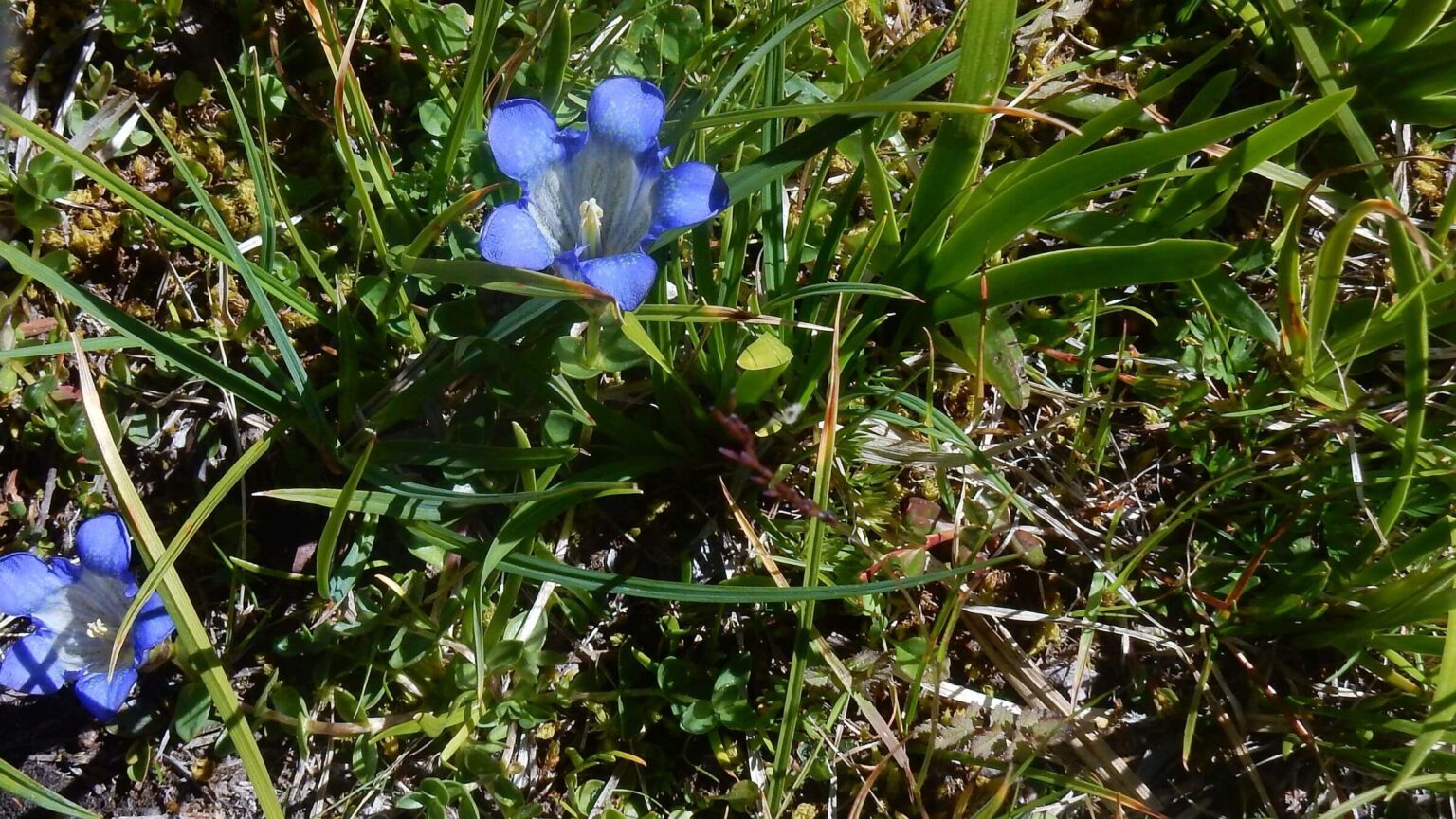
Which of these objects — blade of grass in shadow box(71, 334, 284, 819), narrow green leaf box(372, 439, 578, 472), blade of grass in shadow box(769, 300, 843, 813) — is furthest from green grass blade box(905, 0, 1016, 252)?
blade of grass in shadow box(71, 334, 284, 819)

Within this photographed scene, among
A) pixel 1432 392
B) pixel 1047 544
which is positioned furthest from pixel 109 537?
pixel 1432 392

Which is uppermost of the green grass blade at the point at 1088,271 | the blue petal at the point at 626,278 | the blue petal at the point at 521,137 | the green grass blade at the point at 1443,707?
the blue petal at the point at 521,137

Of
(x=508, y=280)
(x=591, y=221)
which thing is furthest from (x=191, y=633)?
(x=591, y=221)

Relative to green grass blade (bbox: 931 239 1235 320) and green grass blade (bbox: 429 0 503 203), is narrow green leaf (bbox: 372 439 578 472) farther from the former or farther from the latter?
green grass blade (bbox: 931 239 1235 320)

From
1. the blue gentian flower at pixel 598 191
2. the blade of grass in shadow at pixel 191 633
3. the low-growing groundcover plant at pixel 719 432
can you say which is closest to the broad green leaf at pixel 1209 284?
the low-growing groundcover plant at pixel 719 432

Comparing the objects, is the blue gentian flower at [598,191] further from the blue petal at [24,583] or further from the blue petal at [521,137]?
the blue petal at [24,583]

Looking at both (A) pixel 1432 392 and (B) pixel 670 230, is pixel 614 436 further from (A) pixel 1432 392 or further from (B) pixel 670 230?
(A) pixel 1432 392

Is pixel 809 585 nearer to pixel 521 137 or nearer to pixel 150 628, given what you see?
pixel 521 137
